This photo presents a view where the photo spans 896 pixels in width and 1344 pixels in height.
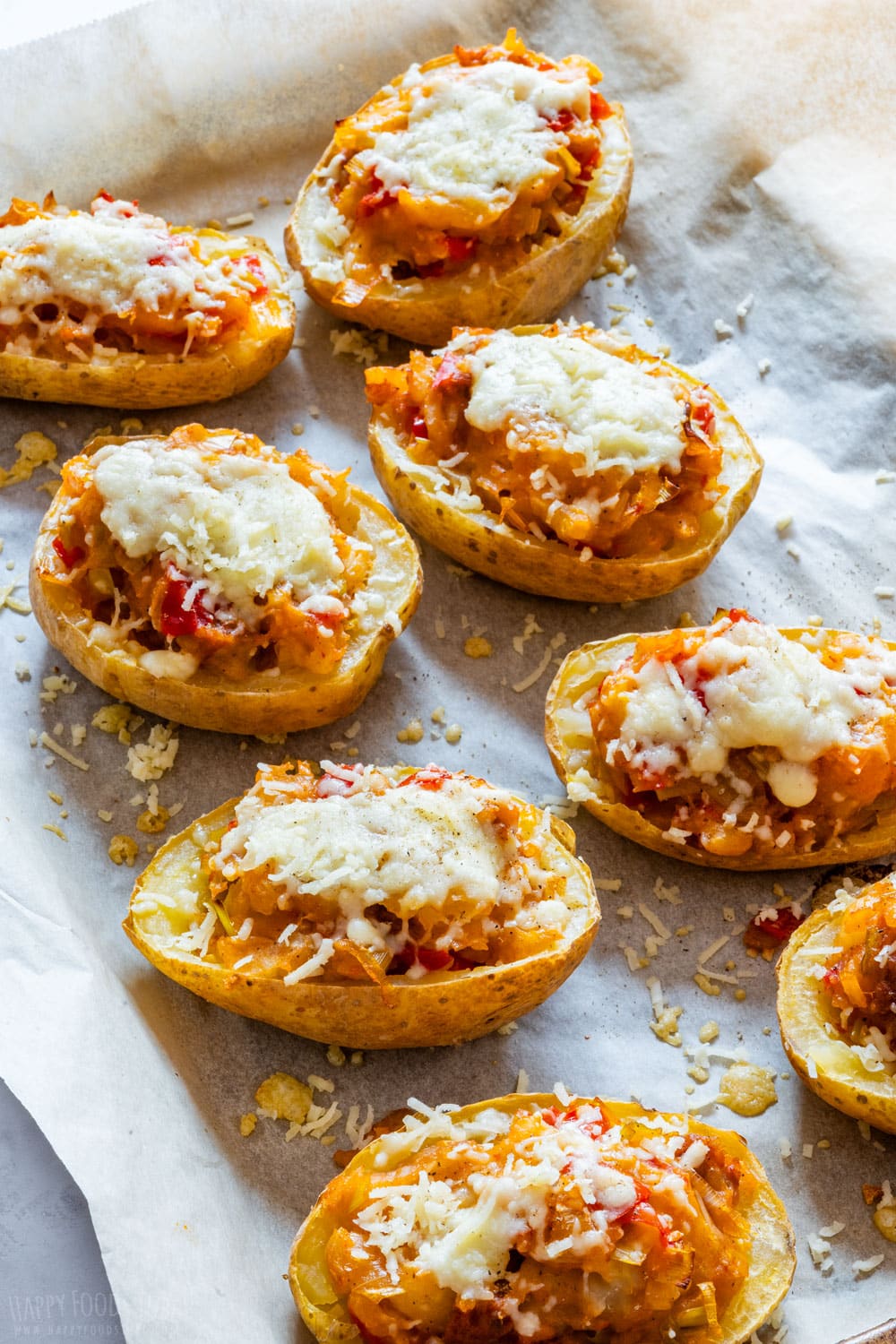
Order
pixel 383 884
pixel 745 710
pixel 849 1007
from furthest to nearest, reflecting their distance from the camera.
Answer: pixel 745 710
pixel 849 1007
pixel 383 884

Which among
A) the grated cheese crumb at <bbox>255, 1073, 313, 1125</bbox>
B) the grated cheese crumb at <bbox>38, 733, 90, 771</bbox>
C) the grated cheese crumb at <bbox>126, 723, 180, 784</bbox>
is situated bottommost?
the grated cheese crumb at <bbox>255, 1073, 313, 1125</bbox>

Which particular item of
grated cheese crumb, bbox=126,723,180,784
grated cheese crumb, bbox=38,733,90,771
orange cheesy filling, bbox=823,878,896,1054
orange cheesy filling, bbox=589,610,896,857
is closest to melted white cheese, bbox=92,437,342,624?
grated cheese crumb, bbox=126,723,180,784

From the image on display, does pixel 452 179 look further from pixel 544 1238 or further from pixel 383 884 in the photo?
pixel 544 1238

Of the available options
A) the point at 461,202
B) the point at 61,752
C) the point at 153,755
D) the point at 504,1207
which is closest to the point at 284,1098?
the point at 504,1207

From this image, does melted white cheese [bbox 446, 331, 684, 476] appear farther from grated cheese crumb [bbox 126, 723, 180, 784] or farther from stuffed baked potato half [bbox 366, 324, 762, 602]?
grated cheese crumb [bbox 126, 723, 180, 784]

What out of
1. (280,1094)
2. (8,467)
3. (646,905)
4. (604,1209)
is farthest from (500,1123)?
(8,467)

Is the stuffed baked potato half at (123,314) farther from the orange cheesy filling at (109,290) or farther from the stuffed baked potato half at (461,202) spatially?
the stuffed baked potato half at (461,202)
